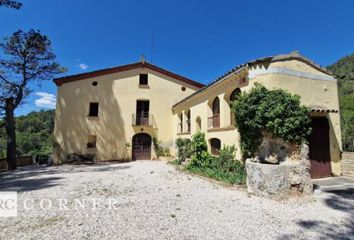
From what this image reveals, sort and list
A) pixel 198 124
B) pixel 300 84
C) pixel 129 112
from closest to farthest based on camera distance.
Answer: pixel 300 84 → pixel 198 124 → pixel 129 112

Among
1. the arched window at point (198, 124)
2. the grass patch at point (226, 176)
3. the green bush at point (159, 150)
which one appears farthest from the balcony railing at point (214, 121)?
the green bush at point (159, 150)

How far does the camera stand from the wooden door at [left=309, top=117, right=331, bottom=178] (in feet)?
26.9

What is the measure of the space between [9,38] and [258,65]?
49.9ft

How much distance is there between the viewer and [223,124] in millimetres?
10539

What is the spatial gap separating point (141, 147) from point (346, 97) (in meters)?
31.7

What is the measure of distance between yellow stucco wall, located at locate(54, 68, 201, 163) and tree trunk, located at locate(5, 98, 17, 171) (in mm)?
3467

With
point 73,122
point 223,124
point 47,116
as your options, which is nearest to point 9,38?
point 73,122

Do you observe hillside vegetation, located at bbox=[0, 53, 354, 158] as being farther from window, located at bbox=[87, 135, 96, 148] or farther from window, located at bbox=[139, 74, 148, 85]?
window, located at bbox=[139, 74, 148, 85]

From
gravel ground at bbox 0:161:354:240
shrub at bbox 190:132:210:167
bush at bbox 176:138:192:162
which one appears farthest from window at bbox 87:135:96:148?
gravel ground at bbox 0:161:354:240

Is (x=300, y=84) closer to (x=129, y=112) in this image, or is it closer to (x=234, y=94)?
(x=234, y=94)

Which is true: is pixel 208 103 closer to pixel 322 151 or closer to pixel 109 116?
pixel 322 151

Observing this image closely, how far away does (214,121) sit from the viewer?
11867 mm

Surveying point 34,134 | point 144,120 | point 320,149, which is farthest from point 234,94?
point 34,134

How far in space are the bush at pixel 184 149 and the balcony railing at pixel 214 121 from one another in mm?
1756
